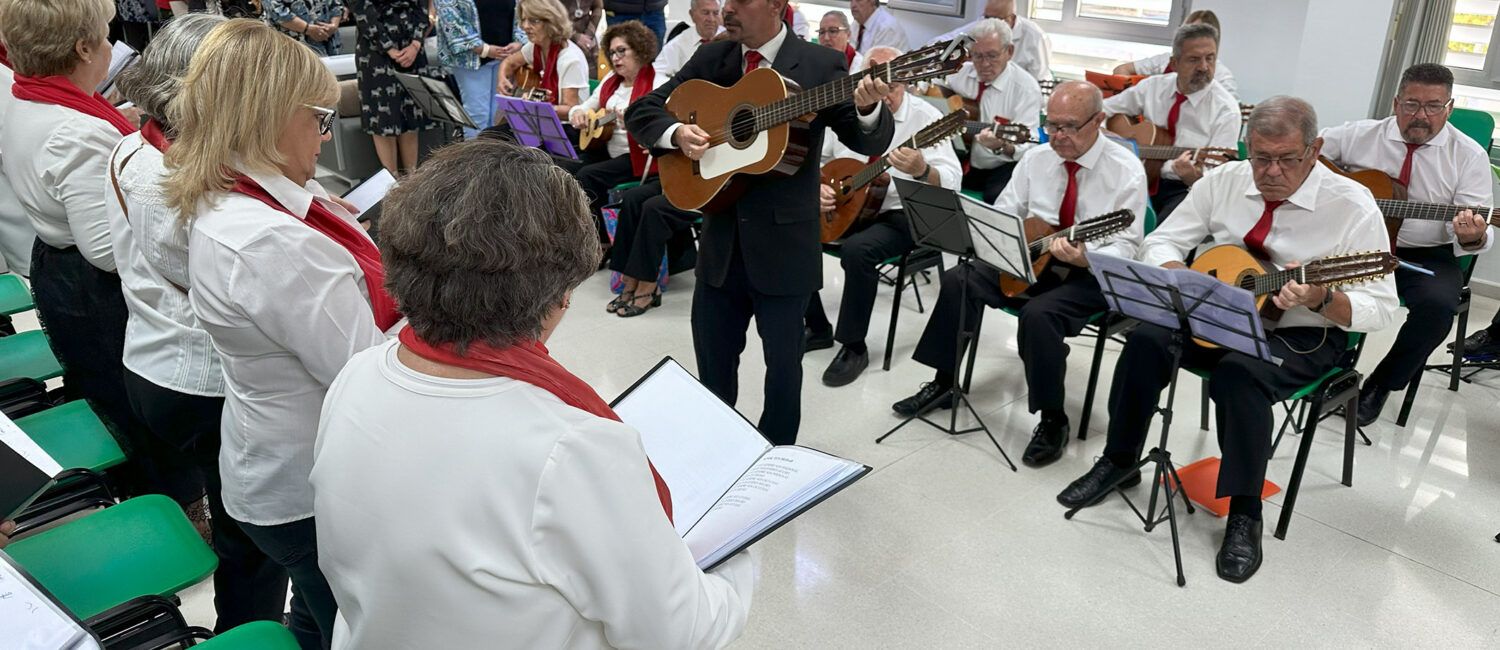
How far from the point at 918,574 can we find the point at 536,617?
2.12 meters

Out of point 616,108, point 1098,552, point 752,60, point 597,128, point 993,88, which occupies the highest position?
point 752,60

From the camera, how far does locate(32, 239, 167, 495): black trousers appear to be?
2613 millimetres

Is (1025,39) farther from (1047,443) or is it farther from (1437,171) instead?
(1047,443)

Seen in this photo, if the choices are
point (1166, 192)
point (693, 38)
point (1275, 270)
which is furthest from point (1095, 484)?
point (693, 38)

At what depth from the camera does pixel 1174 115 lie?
5.12 meters

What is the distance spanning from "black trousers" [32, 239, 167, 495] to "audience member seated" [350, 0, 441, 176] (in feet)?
12.7

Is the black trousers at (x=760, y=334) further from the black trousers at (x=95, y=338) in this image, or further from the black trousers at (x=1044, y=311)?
the black trousers at (x=95, y=338)

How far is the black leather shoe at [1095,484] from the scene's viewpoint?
347 cm

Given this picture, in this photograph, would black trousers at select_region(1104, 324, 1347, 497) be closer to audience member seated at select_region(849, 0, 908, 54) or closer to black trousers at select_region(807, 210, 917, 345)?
black trousers at select_region(807, 210, 917, 345)

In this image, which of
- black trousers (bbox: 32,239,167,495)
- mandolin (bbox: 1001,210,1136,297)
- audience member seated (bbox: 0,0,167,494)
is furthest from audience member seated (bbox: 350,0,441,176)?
mandolin (bbox: 1001,210,1136,297)

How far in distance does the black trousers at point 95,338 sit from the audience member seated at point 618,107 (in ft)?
9.91

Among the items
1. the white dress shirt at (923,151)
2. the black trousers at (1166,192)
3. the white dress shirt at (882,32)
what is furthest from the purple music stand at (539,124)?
the white dress shirt at (882,32)

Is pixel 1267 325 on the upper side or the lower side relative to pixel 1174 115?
lower

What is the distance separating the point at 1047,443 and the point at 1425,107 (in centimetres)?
209
